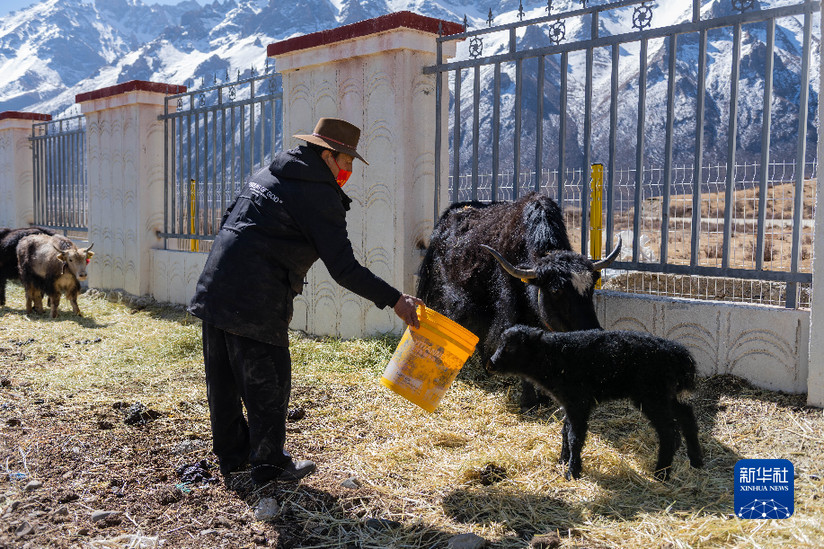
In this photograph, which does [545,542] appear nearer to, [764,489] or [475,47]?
[764,489]

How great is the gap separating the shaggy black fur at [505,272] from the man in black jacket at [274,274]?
1.23 metres

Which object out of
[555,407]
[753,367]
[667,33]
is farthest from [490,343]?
[667,33]

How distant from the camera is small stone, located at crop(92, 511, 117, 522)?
3271 mm

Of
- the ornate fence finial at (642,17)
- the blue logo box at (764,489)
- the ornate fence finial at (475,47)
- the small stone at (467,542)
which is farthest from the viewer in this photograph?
the ornate fence finial at (475,47)

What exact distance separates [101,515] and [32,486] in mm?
567

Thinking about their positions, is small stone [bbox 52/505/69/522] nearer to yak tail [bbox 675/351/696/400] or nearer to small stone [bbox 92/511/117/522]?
small stone [bbox 92/511/117/522]

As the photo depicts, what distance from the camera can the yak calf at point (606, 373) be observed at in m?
3.55

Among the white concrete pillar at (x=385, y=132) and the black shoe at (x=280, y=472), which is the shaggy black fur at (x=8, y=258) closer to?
the white concrete pillar at (x=385, y=132)

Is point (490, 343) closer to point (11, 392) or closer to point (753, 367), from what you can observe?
point (753, 367)

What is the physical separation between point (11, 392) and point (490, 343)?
143 inches

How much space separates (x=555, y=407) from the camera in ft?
16.1

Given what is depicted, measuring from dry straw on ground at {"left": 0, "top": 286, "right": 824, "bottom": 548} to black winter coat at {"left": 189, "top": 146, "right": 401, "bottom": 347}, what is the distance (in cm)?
89

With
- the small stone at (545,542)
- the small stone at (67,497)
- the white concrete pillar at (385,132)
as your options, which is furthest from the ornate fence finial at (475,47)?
the small stone at (67,497)

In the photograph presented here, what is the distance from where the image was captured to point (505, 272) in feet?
16.7
